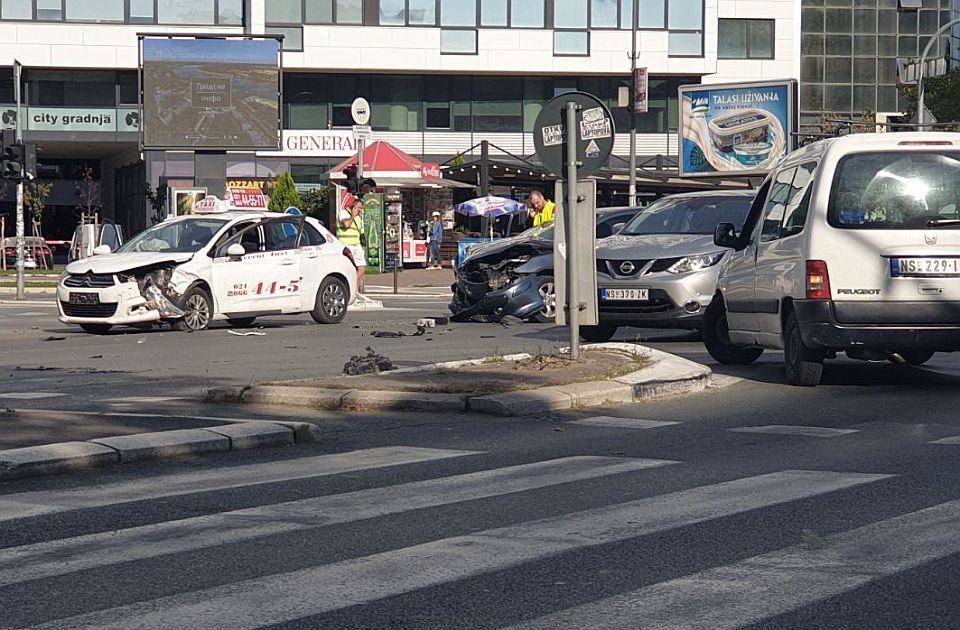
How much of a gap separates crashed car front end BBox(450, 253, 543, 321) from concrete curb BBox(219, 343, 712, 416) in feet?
29.3

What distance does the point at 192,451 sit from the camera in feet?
28.3

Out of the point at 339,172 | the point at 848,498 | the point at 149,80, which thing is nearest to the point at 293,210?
the point at 339,172

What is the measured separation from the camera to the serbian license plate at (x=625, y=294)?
16609 mm

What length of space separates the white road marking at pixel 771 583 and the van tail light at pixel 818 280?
5292 millimetres

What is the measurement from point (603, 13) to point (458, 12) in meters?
5.55

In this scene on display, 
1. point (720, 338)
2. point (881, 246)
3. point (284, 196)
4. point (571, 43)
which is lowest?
point (720, 338)

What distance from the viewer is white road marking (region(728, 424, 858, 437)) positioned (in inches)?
372

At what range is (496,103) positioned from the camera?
6094 cm

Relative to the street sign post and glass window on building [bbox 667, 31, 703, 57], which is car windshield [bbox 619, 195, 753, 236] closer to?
the street sign post

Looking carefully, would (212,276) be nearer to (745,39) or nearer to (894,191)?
(894,191)

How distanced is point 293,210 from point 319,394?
1255 inches

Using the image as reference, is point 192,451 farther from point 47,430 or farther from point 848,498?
point 848,498

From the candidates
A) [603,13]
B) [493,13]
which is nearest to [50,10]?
[493,13]

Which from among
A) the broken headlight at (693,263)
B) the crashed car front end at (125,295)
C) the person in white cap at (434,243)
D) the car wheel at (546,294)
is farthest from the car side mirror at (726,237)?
the person in white cap at (434,243)
